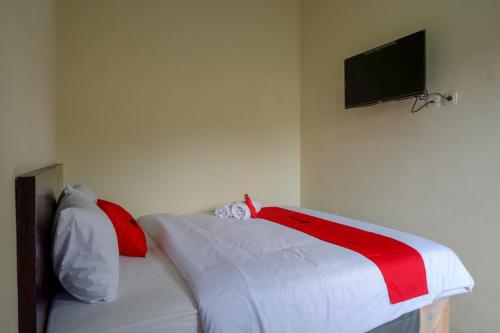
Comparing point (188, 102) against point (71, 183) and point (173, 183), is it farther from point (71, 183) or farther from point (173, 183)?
point (71, 183)

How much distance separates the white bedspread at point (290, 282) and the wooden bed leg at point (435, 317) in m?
0.08

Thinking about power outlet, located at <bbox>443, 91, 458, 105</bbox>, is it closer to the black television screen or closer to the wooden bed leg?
the black television screen

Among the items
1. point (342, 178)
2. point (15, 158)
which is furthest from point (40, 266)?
point (342, 178)

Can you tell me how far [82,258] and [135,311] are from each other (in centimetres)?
28

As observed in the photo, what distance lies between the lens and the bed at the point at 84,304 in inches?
35.7

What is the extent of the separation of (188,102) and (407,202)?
2.26 meters

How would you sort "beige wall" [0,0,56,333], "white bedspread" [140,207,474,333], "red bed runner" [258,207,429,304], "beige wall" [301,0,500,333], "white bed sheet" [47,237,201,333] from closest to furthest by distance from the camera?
"beige wall" [0,0,56,333], "white bed sheet" [47,237,201,333], "white bedspread" [140,207,474,333], "red bed runner" [258,207,429,304], "beige wall" [301,0,500,333]

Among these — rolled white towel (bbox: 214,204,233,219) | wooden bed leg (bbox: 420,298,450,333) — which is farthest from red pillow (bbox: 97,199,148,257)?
wooden bed leg (bbox: 420,298,450,333)

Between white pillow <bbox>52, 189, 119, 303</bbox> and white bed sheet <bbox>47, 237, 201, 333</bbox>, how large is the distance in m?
0.06

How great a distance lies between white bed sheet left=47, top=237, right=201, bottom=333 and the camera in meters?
1.05

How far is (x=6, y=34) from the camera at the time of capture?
2.94 feet

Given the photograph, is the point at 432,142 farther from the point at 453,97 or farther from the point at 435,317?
the point at 435,317

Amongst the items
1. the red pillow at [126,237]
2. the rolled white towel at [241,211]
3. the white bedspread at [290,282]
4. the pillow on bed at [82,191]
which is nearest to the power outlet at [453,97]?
the white bedspread at [290,282]

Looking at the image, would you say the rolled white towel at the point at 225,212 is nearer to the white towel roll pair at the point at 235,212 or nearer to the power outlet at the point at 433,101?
the white towel roll pair at the point at 235,212
